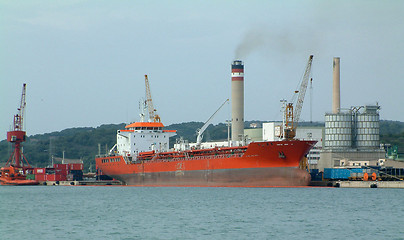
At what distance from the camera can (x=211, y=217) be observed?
1657 inches

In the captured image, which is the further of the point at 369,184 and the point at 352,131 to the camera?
the point at 352,131

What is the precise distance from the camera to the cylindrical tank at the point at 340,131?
96562mm

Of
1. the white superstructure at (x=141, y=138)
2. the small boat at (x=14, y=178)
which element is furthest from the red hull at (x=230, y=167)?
the small boat at (x=14, y=178)

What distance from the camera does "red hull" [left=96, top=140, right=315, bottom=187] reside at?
210 feet

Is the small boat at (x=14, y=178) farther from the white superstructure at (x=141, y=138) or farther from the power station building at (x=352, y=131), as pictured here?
the power station building at (x=352, y=131)

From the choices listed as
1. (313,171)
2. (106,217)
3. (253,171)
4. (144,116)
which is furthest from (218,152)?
(106,217)

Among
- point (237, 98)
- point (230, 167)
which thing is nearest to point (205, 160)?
point (230, 167)

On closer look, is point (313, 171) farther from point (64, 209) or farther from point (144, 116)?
point (64, 209)

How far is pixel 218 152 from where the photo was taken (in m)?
70.9

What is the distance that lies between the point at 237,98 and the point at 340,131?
1815 centimetres

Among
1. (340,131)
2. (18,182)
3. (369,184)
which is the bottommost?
(18,182)

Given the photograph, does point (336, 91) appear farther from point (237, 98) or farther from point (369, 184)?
point (369, 184)

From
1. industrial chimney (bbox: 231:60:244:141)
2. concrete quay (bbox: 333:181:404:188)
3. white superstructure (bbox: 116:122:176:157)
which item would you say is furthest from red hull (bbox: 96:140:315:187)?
industrial chimney (bbox: 231:60:244:141)

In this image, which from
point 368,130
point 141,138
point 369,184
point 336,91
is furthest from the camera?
point 336,91
